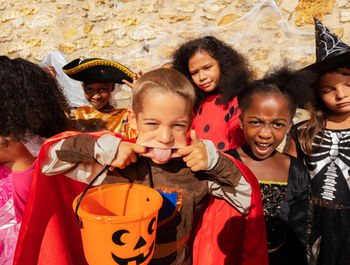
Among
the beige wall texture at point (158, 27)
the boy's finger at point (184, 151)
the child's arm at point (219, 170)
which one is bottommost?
the child's arm at point (219, 170)

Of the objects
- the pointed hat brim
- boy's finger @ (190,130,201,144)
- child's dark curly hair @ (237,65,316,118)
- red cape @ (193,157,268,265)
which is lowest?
red cape @ (193,157,268,265)

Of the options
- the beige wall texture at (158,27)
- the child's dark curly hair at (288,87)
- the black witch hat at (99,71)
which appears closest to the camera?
the child's dark curly hair at (288,87)

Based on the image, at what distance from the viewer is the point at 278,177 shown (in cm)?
135

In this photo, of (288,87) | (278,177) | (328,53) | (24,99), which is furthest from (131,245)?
(328,53)

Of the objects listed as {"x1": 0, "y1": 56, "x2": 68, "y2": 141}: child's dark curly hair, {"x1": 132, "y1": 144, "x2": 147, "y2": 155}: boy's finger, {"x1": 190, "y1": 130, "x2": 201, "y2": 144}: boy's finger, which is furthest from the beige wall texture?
{"x1": 132, "y1": 144, "x2": 147, "y2": 155}: boy's finger

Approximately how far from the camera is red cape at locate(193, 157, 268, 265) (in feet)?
3.39

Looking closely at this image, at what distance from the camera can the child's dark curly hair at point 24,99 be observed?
1048 millimetres

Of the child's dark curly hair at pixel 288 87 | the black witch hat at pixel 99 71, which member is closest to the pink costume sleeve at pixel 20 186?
the black witch hat at pixel 99 71

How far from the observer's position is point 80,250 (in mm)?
1182

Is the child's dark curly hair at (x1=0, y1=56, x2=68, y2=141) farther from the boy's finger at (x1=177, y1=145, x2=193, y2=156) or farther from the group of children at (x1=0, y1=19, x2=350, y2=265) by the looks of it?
the boy's finger at (x1=177, y1=145, x2=193, y2=156)

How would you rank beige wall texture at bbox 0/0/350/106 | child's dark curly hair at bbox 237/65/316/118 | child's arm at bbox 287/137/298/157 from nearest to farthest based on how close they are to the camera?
1. child's dark curly hair at bbox 237/65/316/118
2. child's arm at bbox 287/137/298/157
3. beige wall texture at bbox 0/0/350/106

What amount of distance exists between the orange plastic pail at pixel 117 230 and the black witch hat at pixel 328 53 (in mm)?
1386

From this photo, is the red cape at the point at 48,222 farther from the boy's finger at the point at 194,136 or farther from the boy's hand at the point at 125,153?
the boy's finger at the point at 194,136

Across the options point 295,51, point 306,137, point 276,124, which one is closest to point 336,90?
point 306,137
